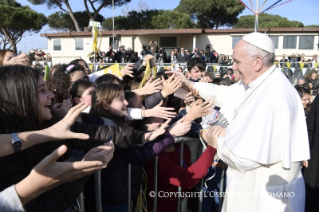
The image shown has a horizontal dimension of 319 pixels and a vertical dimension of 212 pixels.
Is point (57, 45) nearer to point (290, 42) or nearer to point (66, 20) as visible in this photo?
point (66, 20)

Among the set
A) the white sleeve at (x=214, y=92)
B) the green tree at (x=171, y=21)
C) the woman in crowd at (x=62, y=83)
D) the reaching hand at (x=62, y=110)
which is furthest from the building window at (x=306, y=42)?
the reaching hand at (x=62, y=110)

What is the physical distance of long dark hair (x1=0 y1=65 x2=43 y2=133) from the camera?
66.2 inches

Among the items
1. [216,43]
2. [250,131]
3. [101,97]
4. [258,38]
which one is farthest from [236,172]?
[216,43]

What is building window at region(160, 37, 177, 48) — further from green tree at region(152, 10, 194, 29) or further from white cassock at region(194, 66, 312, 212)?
white cassock at region(194, 66, 312, 212)

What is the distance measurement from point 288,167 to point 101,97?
5.44 ft

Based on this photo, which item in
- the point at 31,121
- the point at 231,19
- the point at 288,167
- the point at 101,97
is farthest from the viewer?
the point at 231,19

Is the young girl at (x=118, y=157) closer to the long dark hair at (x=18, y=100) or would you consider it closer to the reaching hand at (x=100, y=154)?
the reaching hand at (x=100, y=154)

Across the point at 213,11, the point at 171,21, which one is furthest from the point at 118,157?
the point at 213,11

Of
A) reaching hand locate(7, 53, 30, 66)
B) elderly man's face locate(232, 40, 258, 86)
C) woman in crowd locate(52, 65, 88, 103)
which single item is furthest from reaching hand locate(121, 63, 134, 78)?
elderly man's face locate(232, 40, 258, 86)

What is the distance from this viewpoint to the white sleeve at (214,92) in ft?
12.5

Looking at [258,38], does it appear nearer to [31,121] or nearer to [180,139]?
[180,139]

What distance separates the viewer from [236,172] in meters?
2.46

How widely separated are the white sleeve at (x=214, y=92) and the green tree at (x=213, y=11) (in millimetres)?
46516

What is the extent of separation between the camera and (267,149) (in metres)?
2.20
